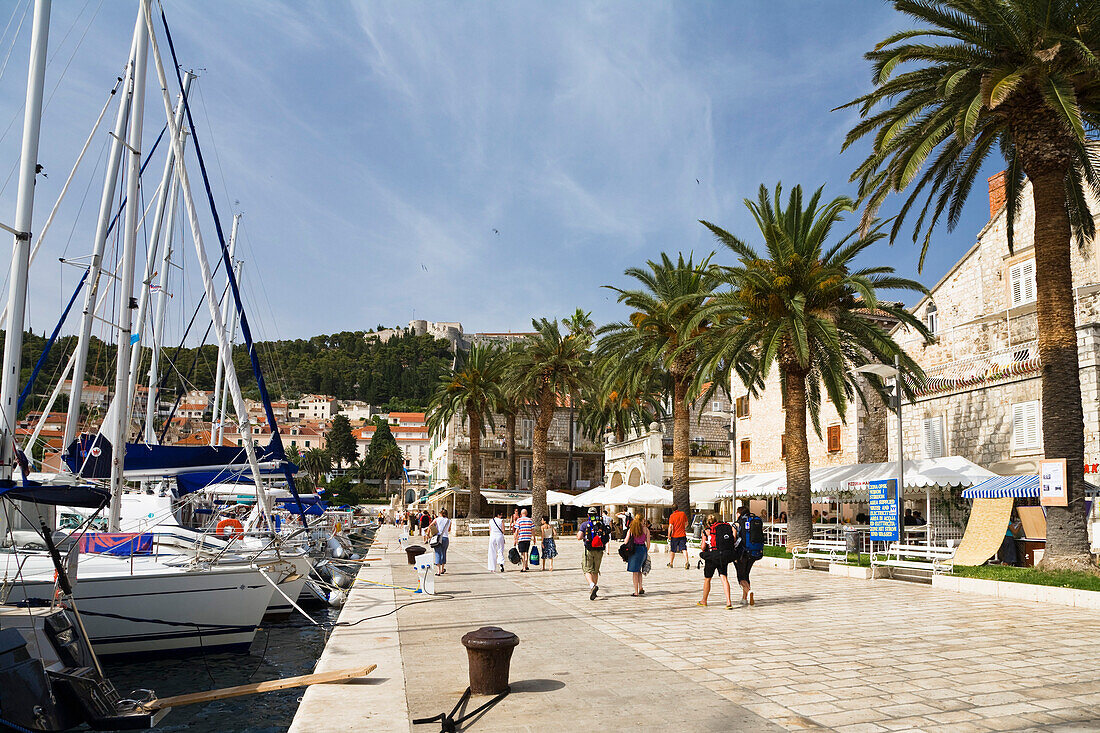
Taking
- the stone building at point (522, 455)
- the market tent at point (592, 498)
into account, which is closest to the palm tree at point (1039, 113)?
the market tent at point (592, 498)

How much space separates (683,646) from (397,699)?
12.9ft

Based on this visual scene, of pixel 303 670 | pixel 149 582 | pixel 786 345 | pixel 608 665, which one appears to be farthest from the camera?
pixel 786 345

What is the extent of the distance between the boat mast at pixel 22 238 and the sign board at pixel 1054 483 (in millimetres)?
16788

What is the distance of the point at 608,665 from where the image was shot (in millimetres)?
8617

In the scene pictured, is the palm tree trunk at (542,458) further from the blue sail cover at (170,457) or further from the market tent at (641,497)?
the blue sail cover at (170,457)

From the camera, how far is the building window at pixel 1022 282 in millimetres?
27094

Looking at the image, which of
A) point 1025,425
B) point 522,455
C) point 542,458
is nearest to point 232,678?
point 1025,425

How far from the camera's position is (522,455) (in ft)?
215

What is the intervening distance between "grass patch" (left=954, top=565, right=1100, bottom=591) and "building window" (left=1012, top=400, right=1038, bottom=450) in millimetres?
8415

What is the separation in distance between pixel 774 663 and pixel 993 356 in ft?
68.0

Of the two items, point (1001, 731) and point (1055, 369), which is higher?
point (1055, 369)

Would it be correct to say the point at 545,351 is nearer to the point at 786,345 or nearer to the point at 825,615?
the point at 786,345

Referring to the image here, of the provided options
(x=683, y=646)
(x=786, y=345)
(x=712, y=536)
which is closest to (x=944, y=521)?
(x=786, y=345)

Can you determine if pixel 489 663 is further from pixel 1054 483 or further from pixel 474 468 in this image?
pixel 474 468
